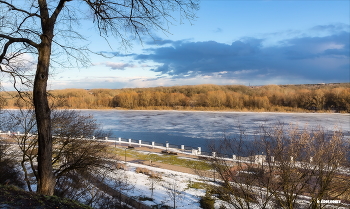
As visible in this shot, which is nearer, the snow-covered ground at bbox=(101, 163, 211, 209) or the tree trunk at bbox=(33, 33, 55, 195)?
the tree trunk at bbox=(33, 33, 55, 195)

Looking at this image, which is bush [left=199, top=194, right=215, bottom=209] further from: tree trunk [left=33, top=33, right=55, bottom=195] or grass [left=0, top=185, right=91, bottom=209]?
grass [left=0, top=185, right=91, bottom=209]

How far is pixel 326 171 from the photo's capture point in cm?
885

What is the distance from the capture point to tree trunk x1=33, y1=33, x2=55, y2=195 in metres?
4.39

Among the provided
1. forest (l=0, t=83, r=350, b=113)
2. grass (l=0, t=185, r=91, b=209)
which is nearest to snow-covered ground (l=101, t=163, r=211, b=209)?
grass (l=0, t=185, r=91, b=209)

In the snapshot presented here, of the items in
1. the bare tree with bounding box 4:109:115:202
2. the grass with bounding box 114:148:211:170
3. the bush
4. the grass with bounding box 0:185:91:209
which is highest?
the grass with bounding box 0:185:91:209

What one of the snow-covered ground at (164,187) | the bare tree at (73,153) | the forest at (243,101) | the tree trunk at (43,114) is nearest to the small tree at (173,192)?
the snow-covered ground at (164,187)

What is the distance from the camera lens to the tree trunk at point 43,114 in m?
4.39

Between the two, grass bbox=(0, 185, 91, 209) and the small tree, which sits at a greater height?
grass bbox=(0, 185, 91, 209)

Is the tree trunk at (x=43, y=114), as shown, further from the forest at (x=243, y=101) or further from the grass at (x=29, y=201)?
the forest at (x=243, y=101)

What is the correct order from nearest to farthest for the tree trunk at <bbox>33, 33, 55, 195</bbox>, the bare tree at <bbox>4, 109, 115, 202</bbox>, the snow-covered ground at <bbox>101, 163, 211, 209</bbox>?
1. the tree trunk at <bbox>33, 33, 55, 195</bbox>
2. the bare tree at <bbox>4, 109, 115, 202</bbox>
3. the snow-covered ground at <bbox>101, 163, 211, 209</bbox>

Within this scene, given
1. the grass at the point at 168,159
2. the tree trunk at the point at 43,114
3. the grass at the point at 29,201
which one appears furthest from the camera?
the grass at the point at 168,159

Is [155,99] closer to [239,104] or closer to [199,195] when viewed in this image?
[239,104]

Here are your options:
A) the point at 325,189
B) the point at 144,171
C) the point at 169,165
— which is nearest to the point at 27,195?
the point at 325,189

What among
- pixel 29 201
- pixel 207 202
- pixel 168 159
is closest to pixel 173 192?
pixel 207 202
